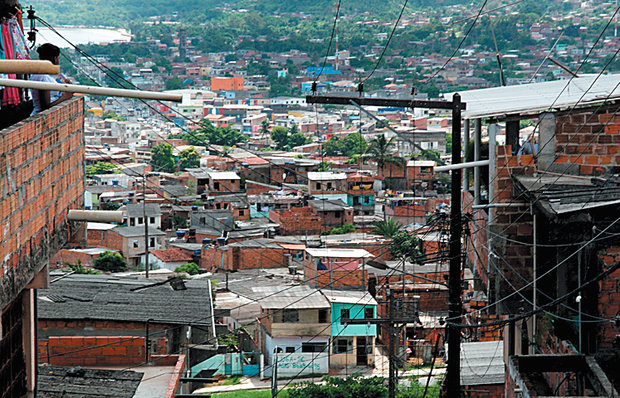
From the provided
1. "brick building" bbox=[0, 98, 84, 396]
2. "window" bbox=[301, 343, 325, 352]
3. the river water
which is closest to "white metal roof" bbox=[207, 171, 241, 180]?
"window" bbox=[301, 343, 325, 352]

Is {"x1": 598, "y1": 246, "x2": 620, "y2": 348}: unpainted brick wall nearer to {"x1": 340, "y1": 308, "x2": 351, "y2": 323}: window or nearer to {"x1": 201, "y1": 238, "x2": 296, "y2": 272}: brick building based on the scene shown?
{"x1": 340, "y1": 308, "x2": 351, "y2": 323}: window

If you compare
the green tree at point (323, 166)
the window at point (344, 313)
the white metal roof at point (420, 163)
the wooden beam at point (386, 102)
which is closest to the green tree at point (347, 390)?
the window at point (344, 313)

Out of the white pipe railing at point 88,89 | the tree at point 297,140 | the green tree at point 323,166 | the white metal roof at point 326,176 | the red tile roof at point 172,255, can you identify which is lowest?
the red tile roof at point 172,255

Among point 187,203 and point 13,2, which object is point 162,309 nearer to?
point 13,2

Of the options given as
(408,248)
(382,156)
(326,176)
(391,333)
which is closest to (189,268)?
(408,248)

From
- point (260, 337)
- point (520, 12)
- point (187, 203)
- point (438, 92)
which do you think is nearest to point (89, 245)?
point (187, 203)

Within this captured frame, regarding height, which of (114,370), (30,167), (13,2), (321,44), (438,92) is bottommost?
(114,370)

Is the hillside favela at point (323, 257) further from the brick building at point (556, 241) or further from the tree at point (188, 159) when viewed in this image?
the tree at point (188, 159)

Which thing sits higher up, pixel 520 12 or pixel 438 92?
pixel 520 12
